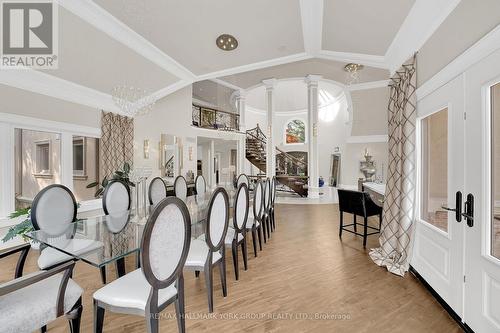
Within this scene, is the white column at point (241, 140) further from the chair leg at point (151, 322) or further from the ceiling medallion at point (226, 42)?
the chair leg at point (151, 322)

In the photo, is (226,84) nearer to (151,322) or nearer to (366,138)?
(366,138)

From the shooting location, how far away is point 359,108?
7223mm

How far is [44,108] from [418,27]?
500cm

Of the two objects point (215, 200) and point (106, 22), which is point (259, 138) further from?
point (215, 200)

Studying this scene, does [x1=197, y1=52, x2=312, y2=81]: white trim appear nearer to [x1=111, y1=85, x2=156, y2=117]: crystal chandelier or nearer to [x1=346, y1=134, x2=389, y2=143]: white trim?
[x1=111, y1=85, x2=156, y2=117]: crystal chandelier

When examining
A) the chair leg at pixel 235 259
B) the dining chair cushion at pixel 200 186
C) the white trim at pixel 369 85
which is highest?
the white trim at pixel 369 85

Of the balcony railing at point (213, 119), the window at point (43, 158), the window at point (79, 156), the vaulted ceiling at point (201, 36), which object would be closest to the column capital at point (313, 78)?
the vaulted ceiling at point (201, 36)

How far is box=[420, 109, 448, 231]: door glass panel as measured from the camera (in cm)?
204

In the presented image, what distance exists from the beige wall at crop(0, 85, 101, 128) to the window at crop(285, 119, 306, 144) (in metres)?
11.0

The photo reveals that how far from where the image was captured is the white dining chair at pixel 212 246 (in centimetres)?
187

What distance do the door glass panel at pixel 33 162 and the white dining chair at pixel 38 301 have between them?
2860 millimetres

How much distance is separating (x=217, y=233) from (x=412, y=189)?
2.15 m

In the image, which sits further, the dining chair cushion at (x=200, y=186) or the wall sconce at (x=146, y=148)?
the wall sconce at (x=146, y=148)

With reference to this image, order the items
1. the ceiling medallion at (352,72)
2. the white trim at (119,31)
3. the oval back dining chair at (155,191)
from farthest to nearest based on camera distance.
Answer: the ceiling medallion at (352,72), the oval back dining chair at (155,191), the white trim at (119,31)
